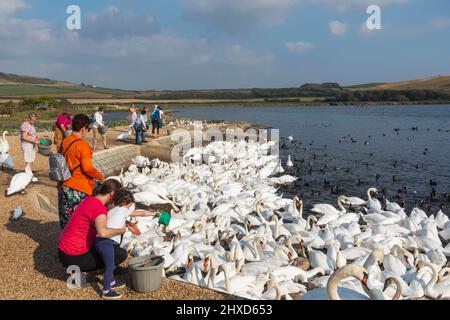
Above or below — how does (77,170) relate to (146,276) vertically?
above

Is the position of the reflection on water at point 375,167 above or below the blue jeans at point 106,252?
below

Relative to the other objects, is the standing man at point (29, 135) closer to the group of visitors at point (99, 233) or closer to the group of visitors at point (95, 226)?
the group of visitors at point (95, 226)

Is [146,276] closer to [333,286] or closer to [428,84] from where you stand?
[333,286]

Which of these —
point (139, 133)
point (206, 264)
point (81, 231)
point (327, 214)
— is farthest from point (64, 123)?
point (139, 133)

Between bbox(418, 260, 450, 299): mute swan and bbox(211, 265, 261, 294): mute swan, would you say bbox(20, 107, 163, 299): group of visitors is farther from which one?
bbox(418, 260, 450, 299): mute swan

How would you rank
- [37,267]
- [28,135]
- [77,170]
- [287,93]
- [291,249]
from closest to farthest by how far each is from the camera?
[37,267], [77,170], [291,249], [28,135], [287,93]

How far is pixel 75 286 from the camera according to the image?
553cm

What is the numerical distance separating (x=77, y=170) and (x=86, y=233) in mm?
1210

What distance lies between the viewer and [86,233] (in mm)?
5457

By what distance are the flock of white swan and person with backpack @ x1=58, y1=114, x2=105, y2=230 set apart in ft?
5.87

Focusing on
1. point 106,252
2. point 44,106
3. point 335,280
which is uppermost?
point 44,106

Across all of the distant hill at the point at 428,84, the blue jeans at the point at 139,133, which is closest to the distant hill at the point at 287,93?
the distant hill at the point at 428,84

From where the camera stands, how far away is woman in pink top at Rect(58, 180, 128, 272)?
5344 millimetres

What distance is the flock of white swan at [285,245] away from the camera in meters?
6.57
